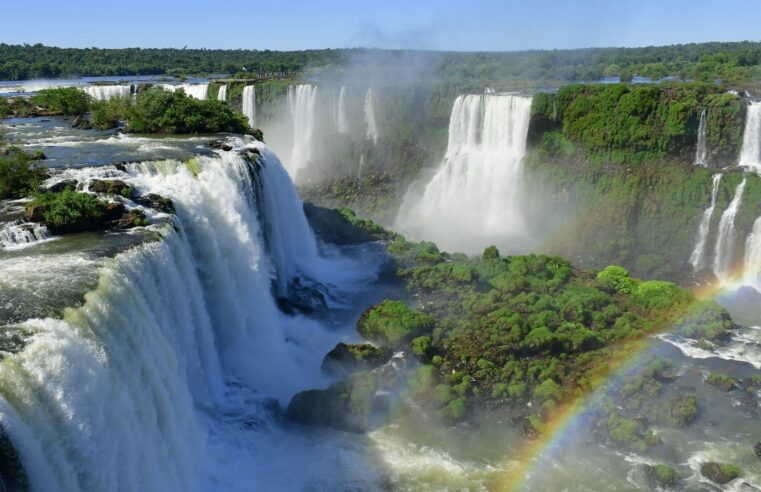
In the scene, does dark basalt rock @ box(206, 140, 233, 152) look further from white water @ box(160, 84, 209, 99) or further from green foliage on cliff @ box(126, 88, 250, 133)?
white water @ box(160, 84, 209, 99)

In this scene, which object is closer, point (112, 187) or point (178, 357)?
point (178, 357)

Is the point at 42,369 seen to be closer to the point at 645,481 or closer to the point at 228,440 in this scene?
the point at 228,440

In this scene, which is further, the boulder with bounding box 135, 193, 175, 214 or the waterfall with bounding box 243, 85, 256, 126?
the waterfall with bounding box 243, 85, 256, 126

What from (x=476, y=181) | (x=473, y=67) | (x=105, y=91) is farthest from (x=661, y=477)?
(x=473, y=67)

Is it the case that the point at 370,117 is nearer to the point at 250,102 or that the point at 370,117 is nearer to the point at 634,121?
the point at 250,102

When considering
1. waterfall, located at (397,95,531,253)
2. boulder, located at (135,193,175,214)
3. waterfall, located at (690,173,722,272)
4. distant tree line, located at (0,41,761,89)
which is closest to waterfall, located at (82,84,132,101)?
distant tree line, located at (0,41,761,89)
